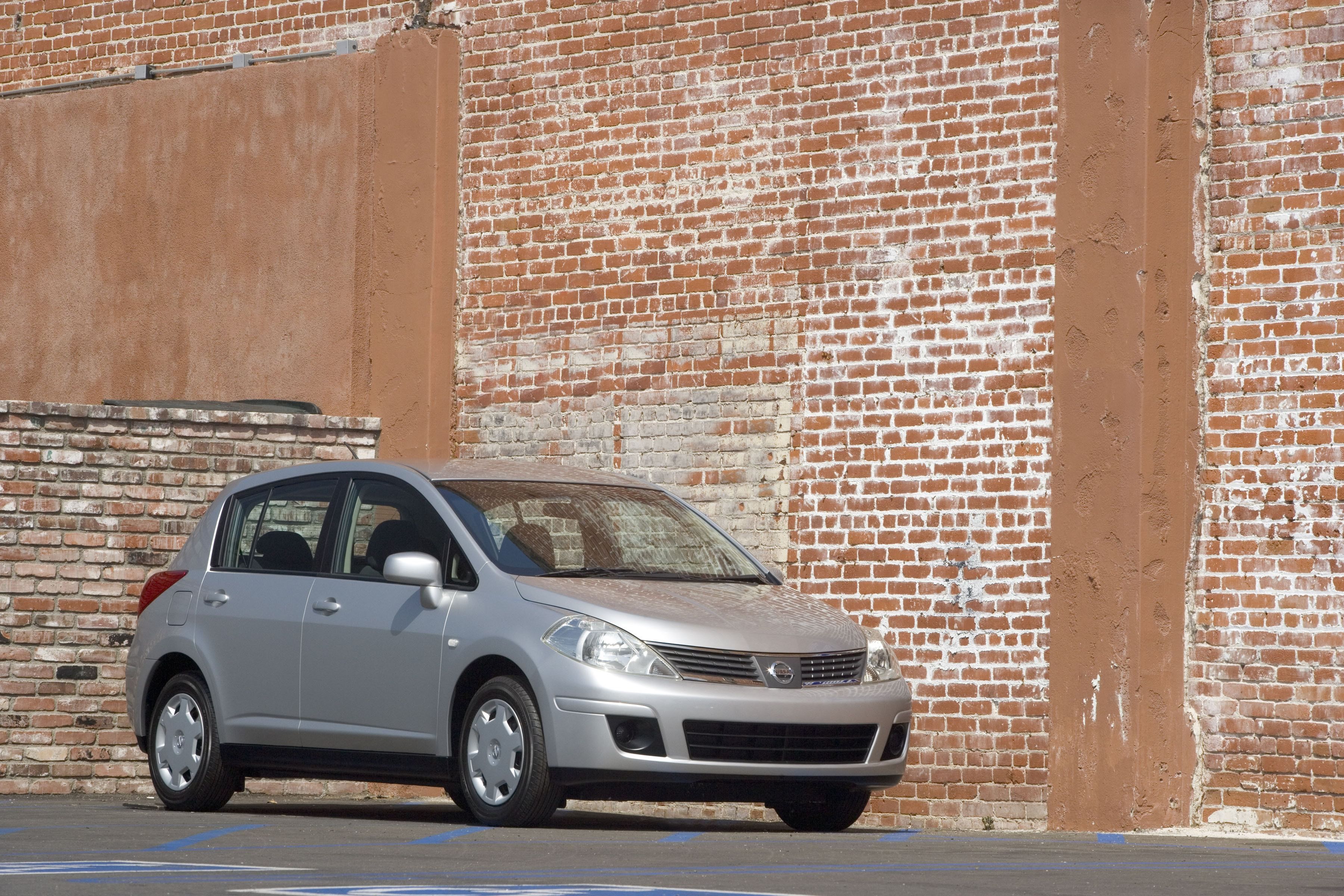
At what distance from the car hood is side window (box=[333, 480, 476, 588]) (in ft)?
2.24

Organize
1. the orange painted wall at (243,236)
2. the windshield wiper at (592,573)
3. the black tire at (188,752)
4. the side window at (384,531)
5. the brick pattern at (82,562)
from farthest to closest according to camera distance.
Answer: the orange painted wall at (243,236) < the brick pattern at (82,562) < the black tire at (188,752) < the side window at (384,531) < the windshield wiper at (592,573)

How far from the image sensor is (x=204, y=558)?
10.9 m

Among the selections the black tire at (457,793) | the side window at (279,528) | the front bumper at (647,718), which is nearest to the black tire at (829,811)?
the front bumper at (647,718)

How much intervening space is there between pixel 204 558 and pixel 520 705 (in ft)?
8.31

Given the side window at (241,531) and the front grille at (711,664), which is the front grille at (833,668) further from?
the side window at (241,531)

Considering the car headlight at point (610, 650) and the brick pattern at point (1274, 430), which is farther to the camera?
the brick pattern at point (1274, 430)

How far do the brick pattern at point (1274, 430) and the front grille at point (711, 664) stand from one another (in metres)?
3.23

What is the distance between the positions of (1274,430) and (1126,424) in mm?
745

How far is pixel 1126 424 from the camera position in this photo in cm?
1142

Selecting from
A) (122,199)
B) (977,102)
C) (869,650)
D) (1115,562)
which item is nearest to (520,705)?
(869,650)

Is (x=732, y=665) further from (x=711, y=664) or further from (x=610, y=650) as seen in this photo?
(x=610, y=650)

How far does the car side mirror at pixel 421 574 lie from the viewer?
31.3 ft

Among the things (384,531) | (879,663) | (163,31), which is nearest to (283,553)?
(384,531)

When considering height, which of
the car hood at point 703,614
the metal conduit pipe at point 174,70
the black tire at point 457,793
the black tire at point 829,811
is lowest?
the black tire at point 829,811
